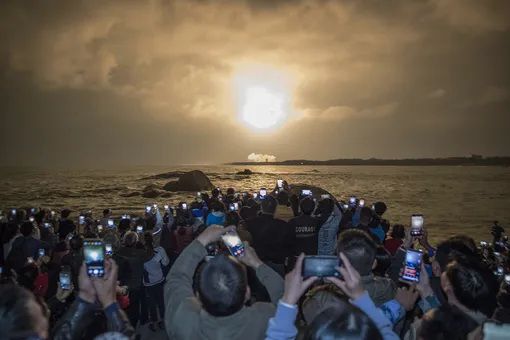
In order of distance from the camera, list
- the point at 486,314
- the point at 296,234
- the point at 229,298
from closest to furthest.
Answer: the point at 229,298 → the point at 486,314 → the point at 296,234

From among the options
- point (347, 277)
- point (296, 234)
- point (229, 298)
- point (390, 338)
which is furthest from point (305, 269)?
point (296, 234)

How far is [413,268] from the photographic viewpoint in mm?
3520

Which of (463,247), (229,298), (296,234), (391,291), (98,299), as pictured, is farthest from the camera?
(296,234)

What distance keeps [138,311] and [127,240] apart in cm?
174

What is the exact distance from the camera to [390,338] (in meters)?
2.47

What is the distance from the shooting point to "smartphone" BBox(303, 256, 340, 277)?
8.19 ft

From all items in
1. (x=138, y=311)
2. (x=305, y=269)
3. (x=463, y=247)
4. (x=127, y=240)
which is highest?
(x=305, y=269)

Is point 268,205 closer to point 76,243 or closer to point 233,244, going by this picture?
point 76,243

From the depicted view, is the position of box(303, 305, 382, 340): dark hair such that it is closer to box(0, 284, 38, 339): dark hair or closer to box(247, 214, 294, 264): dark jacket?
box(0, 284, 38, 339): dark hair

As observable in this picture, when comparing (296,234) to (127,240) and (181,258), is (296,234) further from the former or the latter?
(181,258)

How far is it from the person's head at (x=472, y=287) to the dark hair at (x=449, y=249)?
145 cm

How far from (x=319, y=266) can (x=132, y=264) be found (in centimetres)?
523

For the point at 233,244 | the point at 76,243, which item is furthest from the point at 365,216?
the point at 76,243

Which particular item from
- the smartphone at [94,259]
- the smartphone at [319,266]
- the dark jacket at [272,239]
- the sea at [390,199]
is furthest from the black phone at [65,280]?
the sea at [390,199]
